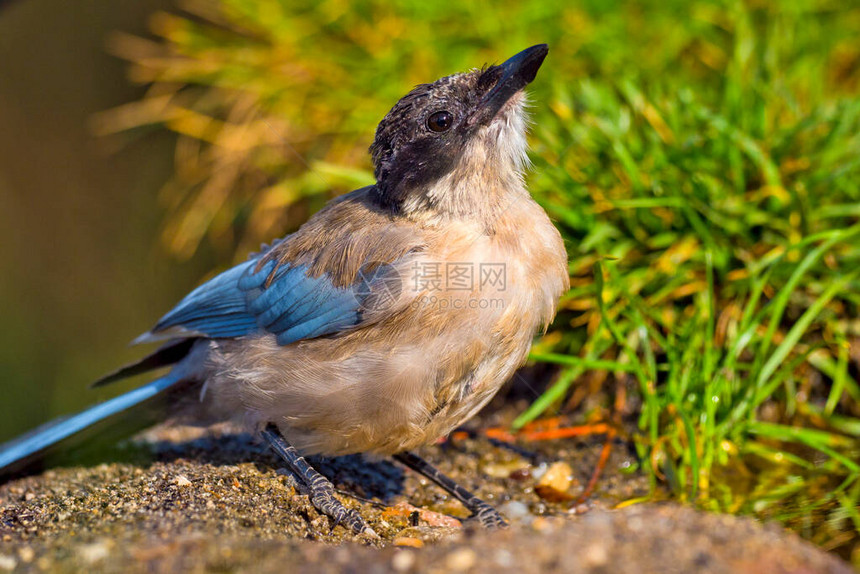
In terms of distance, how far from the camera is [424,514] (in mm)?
3221

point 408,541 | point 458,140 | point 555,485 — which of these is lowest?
point 555,485

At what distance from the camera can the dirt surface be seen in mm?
2080

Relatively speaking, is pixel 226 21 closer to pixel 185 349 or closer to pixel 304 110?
pixel 304 110

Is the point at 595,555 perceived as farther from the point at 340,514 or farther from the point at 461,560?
the point at 340,514

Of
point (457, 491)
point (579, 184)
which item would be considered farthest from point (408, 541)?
point (579, 184)

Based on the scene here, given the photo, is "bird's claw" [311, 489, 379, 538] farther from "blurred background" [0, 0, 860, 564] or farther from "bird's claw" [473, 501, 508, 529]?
"blurred background" [0, 0, 860, 564]

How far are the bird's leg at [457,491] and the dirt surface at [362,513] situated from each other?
8 centimetres

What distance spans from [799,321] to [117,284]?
484cm

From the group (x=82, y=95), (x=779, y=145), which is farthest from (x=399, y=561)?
(x=82, y=95)

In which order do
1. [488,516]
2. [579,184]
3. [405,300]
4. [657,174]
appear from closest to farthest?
[405,300] < [488,516] < [657,174] < [579,184]

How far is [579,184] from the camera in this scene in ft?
14.4

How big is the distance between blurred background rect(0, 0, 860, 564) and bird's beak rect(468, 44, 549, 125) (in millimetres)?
818

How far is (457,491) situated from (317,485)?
1.99ft

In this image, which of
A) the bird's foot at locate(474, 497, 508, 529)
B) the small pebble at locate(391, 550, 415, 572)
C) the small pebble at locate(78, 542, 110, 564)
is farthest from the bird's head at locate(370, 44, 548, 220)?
the small pebble at locate(78, 542, 110, 564)
